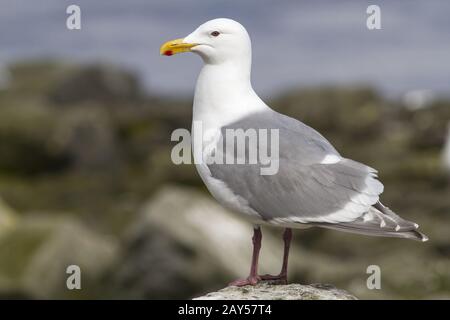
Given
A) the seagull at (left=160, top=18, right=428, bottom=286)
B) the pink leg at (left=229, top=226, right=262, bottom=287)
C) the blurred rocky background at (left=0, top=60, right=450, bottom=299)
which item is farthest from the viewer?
the blurred rocky background at (left=0, top=60, right=450, bottom=299)

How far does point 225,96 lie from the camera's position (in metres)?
6.90

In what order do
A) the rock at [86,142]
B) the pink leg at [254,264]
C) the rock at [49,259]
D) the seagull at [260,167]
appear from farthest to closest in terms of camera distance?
the rock at [86,142] < the rock at [49,259] < the pink leg at [254,264] < the seagull at [260,167]

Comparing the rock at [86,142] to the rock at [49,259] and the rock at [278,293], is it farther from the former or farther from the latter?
the rock at [278,293]

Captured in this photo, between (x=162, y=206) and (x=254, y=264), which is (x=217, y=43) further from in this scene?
(x=162, y=206)

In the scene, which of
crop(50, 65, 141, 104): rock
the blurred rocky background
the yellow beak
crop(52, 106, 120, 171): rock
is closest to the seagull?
the yellow beak

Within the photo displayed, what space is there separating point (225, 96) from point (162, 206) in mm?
6313

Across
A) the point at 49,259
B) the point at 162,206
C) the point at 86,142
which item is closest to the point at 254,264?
the point at 162,206

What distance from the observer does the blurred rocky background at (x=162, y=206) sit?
1259 centimetres

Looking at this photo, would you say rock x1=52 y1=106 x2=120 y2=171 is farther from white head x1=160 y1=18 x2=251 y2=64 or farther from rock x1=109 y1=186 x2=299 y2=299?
white head x1=160 y1=18 x2=251 y2=64

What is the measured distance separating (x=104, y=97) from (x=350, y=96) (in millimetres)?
18402

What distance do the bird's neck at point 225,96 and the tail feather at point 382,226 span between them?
3.99 ft

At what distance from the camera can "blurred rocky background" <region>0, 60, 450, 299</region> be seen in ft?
41.3

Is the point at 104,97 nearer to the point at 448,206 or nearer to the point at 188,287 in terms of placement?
the point at 448,206

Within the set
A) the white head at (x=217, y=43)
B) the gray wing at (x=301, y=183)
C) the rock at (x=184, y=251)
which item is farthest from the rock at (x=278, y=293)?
the rock at (x=184, y=251)
